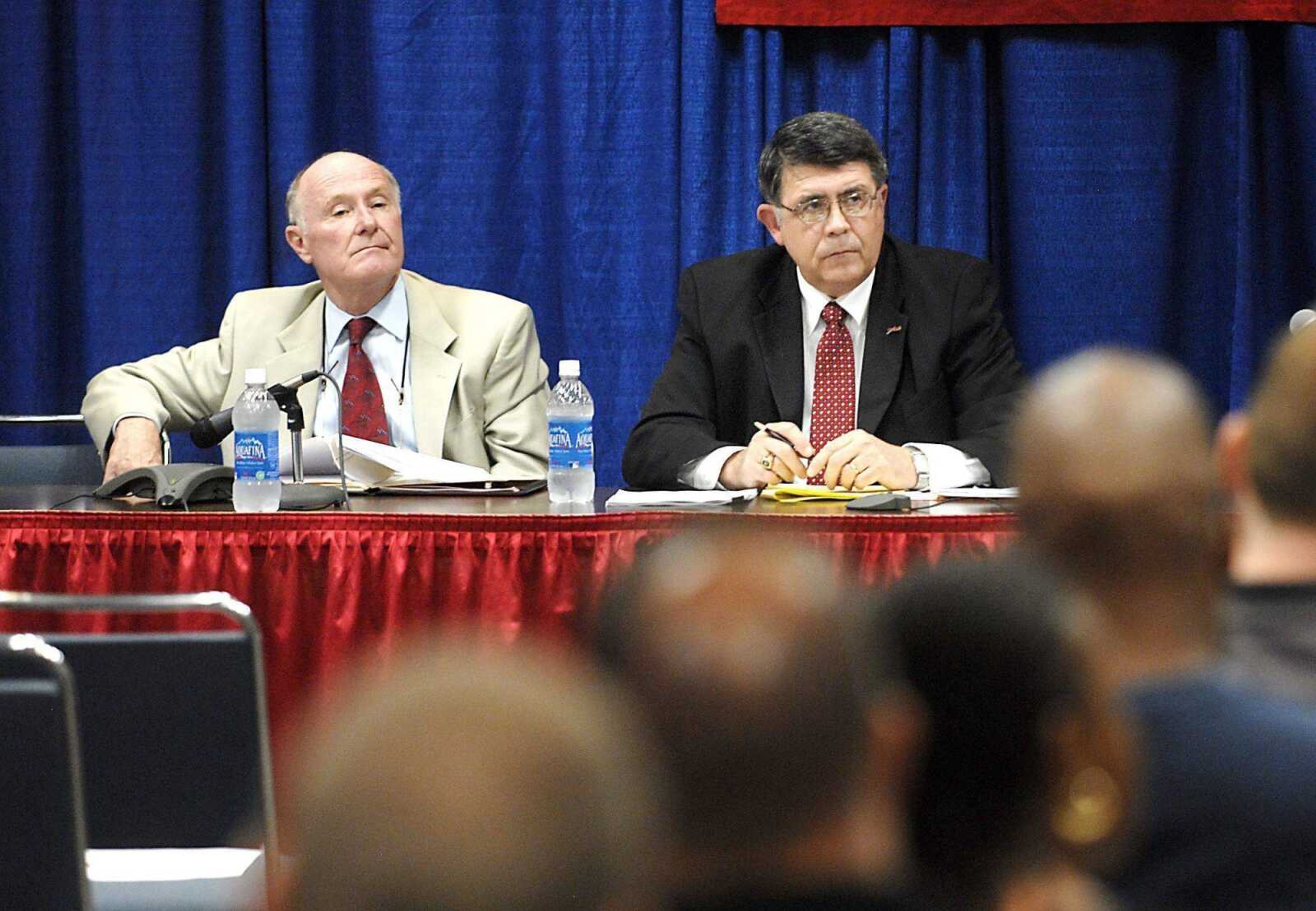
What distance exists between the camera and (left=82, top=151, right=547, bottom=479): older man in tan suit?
3590 mm

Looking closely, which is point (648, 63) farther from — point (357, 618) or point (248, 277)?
point (357, 618)

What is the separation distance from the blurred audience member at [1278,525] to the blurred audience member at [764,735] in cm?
38

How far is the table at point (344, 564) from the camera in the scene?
2.64 meters

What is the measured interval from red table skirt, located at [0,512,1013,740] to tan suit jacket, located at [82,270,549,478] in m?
0.79

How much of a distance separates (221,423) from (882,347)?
1.36 m

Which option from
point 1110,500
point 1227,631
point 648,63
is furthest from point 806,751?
point 648,63

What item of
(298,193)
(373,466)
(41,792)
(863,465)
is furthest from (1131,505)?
(298,193)

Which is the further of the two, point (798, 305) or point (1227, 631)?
point (798, 305)

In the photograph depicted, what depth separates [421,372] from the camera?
3.61m

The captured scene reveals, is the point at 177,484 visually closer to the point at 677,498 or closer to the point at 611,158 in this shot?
the point at 677,498

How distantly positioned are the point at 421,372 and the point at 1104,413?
295 cm

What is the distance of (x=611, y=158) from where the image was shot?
4.37m

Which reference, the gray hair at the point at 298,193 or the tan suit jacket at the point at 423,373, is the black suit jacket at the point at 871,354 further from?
the gray hair at the point at 298,193

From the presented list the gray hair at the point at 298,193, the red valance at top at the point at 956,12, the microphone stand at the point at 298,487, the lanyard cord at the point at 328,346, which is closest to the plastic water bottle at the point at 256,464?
the microphone stand at the point at 298,487
